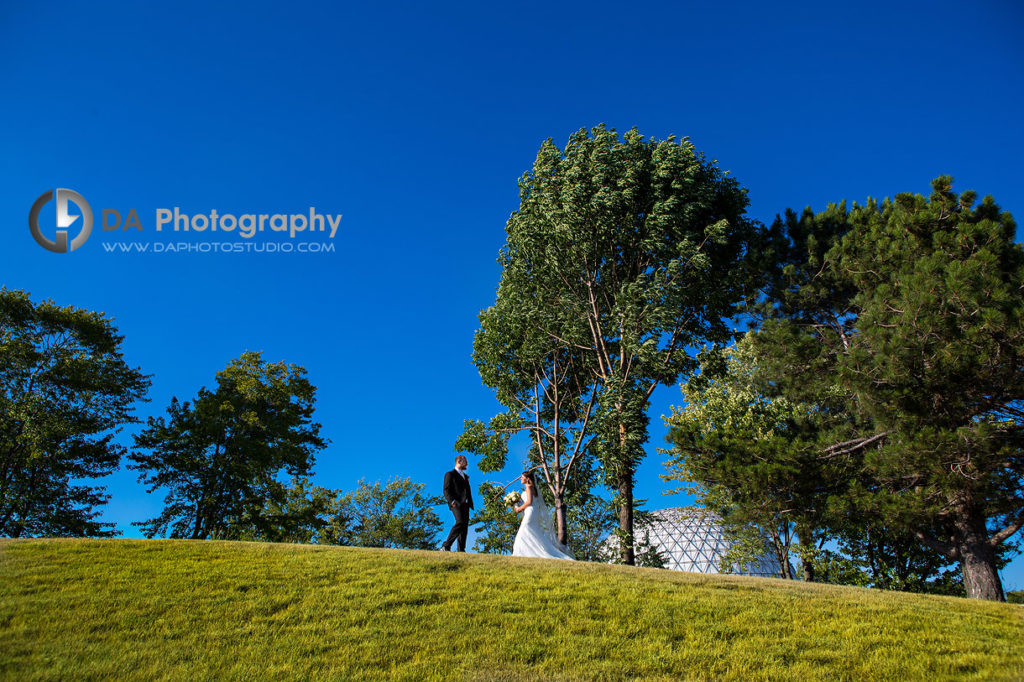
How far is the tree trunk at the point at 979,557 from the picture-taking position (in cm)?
1786

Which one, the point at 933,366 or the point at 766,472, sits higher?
the point at 933,366

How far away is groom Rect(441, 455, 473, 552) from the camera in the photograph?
49.0 ft

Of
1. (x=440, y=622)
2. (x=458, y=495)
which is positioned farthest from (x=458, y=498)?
(x=440, y=622)

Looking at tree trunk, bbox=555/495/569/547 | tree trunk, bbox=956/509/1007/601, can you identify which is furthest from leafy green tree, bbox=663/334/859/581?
tree trunk, bbox=555/495/569/547

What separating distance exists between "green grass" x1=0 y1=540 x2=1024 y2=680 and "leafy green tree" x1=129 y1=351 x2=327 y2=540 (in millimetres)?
20456

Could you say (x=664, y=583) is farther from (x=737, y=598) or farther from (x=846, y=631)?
(x=846, y=631)

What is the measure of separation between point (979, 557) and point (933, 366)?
693 cm

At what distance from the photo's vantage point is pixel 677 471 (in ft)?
104

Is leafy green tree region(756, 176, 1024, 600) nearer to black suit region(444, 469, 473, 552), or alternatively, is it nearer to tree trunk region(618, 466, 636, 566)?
tree trunk region(618, 466, 636, 566)

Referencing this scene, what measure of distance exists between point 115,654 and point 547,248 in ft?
64.5

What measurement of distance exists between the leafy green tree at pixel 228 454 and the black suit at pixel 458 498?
2184cm

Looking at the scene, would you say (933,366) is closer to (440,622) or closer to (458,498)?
(458,498)

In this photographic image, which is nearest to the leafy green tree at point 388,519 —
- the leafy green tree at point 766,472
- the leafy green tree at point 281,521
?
the leafy green tree at point 281,521

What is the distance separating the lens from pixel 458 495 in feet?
49.1
